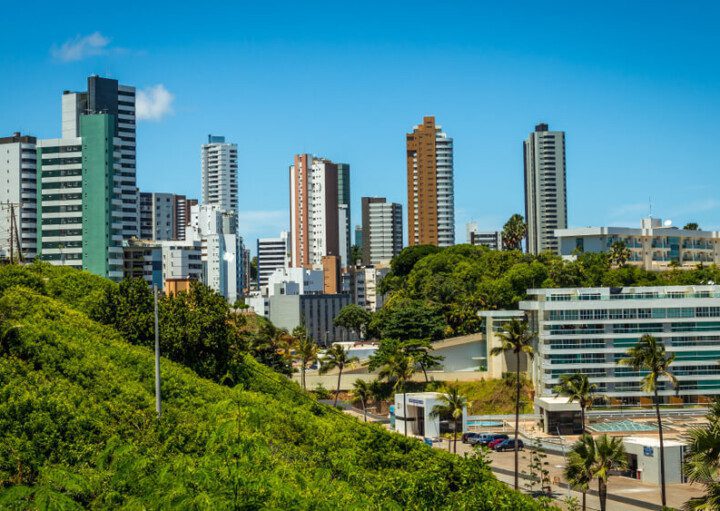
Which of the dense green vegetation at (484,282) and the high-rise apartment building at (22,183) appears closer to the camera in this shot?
the dense green vegetation at (484,282)

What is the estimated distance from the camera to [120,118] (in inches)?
6294

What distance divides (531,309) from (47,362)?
61.6m

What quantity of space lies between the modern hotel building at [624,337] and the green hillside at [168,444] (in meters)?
40.6

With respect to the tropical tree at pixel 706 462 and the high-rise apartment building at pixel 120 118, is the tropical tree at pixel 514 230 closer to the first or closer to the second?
the high-rise apartment building at pixel 120 118

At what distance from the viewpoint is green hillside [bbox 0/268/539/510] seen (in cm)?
1859

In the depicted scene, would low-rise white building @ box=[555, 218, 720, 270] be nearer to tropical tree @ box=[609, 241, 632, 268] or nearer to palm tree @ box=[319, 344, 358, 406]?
tropical tree @ box=[609, 241, 632, 268]

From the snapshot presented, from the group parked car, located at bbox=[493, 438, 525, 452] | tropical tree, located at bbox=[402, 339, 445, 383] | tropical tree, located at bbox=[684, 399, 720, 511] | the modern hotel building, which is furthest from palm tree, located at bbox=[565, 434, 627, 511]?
tropical tree, located at bbox=[402, 339, 445, 383]

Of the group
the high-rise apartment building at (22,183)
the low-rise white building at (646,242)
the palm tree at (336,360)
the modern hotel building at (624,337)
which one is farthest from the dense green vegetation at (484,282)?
the high-rise apartment building at (22,183)

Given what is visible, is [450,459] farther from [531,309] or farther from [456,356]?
[456,356]

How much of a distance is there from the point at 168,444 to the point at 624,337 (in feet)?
223

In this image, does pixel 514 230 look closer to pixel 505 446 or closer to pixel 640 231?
pixel 640 231

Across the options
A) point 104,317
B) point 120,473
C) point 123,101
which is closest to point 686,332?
point 104,317

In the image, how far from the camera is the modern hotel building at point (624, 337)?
88500 millimetres

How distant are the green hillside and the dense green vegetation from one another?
209 feet
